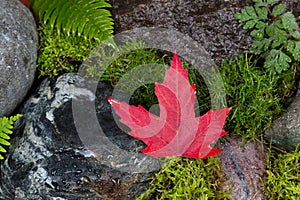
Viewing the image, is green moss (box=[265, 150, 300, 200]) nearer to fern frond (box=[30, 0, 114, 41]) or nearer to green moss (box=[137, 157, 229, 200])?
green moss (box=[137, 157, 229, 200])

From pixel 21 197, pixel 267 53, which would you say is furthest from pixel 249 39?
pixel 21 197

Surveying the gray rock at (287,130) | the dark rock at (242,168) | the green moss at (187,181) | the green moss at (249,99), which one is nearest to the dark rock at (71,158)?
the green moss at (187,181)

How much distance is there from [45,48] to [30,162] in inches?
38.9

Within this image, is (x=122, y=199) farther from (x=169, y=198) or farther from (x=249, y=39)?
(x=249, y=39)

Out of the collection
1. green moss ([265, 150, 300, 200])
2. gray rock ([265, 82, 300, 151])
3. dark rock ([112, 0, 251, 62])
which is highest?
dark rock ([112, 0, 251, 62])

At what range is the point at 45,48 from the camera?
336cm

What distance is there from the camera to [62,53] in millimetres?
3355

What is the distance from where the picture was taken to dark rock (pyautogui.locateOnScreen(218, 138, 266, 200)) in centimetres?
292

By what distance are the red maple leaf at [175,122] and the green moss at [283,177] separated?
0.60 metres

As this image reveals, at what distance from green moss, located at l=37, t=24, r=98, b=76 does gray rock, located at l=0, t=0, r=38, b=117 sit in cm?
10

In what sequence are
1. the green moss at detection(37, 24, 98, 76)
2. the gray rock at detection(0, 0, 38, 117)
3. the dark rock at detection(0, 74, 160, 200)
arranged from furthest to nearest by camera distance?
the green moss at detection(37, 24, 98, 76) < the gray rock at detection(0, 0, 38, 117) < the dark rock at detection(0, 74, 160, 200)

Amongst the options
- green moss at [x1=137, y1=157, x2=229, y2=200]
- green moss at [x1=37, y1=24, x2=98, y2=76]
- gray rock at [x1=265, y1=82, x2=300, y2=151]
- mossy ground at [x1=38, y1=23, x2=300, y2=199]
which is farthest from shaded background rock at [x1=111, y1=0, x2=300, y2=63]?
green moss at [x1=137, y1=157, x2=229, y2=200]

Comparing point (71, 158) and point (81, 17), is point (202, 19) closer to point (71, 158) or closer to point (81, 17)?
point (81, 17)

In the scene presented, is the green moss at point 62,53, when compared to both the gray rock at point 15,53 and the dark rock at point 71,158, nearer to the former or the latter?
the gray rock at point 15,53
